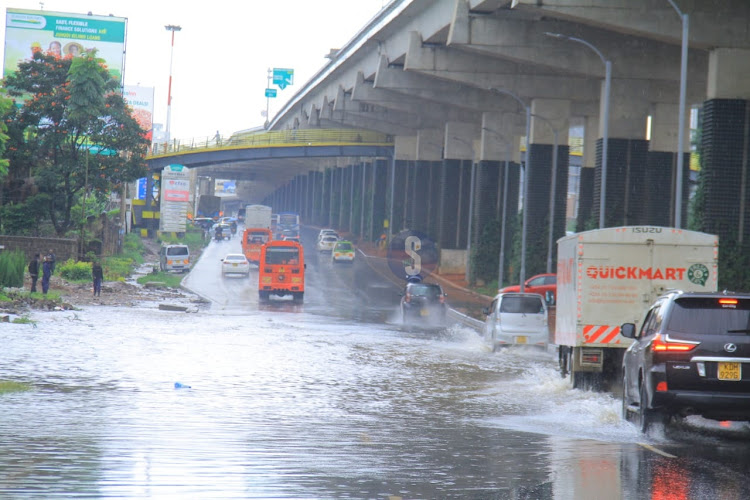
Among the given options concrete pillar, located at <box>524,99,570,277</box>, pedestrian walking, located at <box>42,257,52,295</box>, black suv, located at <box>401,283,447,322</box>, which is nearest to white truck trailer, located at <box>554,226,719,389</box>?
black suv, located at <box>401,283,447,322</box>

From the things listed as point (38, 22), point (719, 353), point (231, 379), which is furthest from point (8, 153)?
point (719, 353)

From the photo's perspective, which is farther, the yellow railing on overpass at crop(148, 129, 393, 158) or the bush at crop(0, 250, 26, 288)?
the yellow railing on overpass at crop(148, 129, 393, 158)

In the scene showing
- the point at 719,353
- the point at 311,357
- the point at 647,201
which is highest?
the point at 647,201

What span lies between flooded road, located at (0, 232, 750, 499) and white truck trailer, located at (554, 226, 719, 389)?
0.89m

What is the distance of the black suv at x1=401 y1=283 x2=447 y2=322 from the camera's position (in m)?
44.1

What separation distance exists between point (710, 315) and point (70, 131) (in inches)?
2253

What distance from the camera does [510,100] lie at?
60.9 metres

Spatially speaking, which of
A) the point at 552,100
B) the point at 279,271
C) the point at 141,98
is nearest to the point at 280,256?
the point at 279,271

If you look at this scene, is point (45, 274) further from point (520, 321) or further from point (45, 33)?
point (45, 33)

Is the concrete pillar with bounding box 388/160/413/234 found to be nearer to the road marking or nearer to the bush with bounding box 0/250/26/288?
the bush with bounding box 0/250/26/288

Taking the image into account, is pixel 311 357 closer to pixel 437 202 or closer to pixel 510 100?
pixel 510 100

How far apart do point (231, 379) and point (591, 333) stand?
654cm

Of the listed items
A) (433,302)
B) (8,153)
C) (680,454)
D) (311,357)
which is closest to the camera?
(680,454)

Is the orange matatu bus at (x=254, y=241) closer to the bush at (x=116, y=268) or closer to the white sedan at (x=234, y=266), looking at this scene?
the bush at (x=116, y=268)
